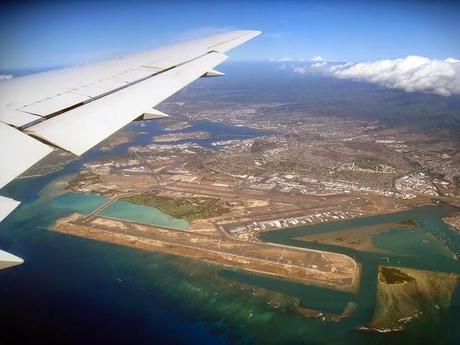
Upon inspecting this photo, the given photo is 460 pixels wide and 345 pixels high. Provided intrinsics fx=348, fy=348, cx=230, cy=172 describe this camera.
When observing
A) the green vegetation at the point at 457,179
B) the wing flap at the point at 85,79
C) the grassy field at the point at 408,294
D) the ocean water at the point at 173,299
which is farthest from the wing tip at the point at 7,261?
the green vegetation at the point at 457,179

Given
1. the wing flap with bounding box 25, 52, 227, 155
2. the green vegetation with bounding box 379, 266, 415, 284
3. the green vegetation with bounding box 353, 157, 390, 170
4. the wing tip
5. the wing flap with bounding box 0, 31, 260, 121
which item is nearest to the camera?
the wing tip

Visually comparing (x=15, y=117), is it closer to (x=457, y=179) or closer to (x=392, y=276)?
(x=392, y=276)

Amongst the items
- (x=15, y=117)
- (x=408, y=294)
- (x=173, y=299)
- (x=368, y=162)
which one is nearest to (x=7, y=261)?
(x=15, y=117)

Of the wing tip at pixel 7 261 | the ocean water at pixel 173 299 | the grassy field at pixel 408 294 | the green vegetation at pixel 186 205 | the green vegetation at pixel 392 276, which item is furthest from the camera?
the green vegetation at pixel 186 205

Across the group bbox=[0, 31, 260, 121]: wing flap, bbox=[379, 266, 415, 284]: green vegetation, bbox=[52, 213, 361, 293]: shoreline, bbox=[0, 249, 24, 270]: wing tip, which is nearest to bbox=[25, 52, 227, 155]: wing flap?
bbox=[0, 31, 260, 121]: wing flap

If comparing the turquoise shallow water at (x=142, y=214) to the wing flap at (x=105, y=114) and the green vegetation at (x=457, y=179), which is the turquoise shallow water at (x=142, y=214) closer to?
the wing flap at (x=105, y=114)

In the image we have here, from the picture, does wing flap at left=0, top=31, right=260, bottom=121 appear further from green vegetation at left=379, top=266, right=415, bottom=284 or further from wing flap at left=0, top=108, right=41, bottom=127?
green vegetation at left=379, top=266, right=415, bottom=284

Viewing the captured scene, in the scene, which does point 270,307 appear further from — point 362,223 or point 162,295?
point 362,223
